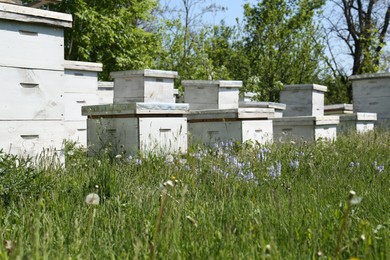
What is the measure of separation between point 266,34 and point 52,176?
39.0ft

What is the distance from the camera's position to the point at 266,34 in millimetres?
15008

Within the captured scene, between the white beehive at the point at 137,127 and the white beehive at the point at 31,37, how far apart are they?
4.09ft

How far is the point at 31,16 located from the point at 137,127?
5.85ft

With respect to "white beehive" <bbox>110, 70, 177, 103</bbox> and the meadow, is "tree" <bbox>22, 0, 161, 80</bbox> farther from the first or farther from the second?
the meadow

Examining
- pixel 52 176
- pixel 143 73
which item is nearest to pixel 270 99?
pixel 143 73

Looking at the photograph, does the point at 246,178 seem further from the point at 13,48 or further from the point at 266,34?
the point at 266,34

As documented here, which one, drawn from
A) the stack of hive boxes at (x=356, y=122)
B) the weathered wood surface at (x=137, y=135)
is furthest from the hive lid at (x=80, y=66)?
the stack of hive boxes at (x=356, y=122)

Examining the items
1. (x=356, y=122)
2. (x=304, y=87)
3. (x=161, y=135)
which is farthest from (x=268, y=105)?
(x=161, y=135)

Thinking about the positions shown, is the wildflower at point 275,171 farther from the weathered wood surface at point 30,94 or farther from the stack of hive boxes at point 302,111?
the stack of hive boxes at point 302,111

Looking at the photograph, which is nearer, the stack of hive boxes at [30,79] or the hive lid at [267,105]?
the stack of hive boxes at [30,79]

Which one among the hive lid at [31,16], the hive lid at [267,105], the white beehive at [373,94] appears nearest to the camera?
the hive lid at [31,16]

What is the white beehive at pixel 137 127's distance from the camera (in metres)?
6.13

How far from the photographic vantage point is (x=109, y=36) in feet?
59.2

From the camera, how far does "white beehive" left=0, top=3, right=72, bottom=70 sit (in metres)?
4.88
